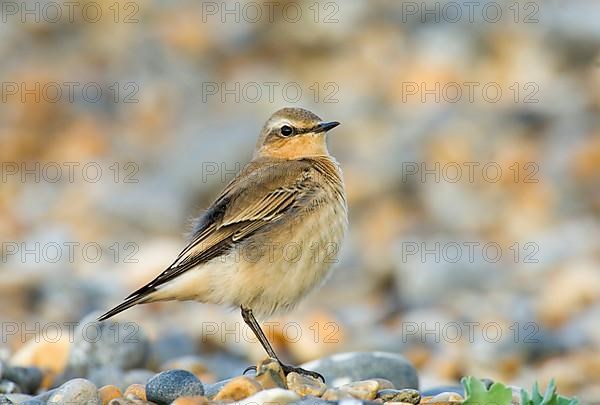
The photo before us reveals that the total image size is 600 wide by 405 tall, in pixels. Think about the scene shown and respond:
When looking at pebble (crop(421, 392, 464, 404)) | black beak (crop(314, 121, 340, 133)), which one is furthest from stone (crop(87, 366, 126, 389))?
pebble (crop(421, 392, 464, 404))

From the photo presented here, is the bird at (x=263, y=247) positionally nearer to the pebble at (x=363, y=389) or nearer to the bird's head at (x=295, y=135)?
the bird's head at (x=295, y=135)

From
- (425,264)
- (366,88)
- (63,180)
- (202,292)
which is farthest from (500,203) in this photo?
(202,292)

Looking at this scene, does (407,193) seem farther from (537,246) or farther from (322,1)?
(322,1)

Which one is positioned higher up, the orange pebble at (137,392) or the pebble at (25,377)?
the orange pebble at (137,392)

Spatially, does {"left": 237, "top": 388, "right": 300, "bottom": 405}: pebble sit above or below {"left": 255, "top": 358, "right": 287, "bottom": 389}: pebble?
above

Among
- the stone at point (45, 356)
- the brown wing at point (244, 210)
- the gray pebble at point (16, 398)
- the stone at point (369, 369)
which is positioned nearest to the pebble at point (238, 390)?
the gray pebble at point (16, 398)

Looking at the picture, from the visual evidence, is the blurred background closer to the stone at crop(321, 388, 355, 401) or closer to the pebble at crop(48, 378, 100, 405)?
the pebble at crop(48, 378, 100, 405)

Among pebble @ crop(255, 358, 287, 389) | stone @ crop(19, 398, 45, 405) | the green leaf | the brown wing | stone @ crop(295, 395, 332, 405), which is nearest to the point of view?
the green leaf
